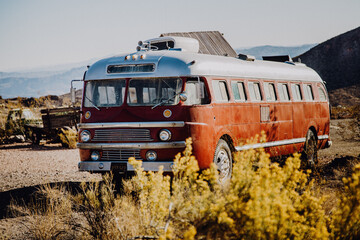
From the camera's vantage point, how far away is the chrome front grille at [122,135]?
844 cm

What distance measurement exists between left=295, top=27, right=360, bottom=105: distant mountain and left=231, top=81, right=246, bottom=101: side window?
42634 mm

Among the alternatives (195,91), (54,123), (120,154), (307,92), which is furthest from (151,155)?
(54,123)

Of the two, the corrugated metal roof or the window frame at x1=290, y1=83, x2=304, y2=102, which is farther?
the corrugated metal roof

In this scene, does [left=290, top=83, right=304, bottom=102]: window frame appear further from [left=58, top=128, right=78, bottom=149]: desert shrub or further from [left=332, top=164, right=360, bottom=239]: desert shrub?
[left=58, top=128, right=78, bottom=149]: desert shrub

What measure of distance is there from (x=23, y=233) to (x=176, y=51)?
462 centimetres

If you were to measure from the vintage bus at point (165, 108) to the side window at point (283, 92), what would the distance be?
1.38 meters

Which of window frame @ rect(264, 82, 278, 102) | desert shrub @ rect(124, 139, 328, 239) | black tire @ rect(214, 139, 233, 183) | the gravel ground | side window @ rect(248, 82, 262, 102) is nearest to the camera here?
desert shrub @ rect(124, 139, 328, 239)

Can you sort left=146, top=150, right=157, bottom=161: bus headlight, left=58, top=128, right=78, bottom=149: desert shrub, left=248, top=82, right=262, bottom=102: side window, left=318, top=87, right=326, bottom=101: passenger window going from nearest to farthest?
left=146, top=150, right=157, bottom=161: bus headlight, left=248, top=82, right=262, bottom=102: side window, left=318, top=87, right=326, bottom=101: passenger window, left=58, top=128, right=78, bottom=149: desert shrub

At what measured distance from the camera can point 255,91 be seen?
430 inches

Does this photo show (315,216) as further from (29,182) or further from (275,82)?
(29,182)

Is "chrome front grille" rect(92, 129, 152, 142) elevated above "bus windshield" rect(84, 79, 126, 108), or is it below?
below

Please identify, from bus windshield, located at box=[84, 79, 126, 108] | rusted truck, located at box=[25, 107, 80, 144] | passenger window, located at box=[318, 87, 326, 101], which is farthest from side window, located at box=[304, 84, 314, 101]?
rusted truck, located at box=[25, 107, 80, 144]

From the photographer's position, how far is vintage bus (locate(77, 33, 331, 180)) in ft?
27.5

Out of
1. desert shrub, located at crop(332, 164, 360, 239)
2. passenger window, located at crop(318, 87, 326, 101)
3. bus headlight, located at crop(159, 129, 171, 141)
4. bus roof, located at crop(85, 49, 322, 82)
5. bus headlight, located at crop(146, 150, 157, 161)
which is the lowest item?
desert shrub, located at crop(332, 164, 360, 239)
